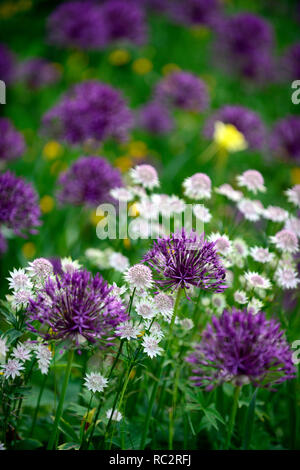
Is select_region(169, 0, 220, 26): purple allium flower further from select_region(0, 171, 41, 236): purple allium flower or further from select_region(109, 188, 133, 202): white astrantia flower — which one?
select_region(0, 171, 41, 236): purple allium flower

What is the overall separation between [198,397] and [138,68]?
3943mm

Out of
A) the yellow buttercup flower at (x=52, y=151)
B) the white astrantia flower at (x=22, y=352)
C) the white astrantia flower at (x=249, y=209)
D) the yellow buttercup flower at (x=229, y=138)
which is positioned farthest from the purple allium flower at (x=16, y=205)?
the yellow buttercup flower at (x=52, y=151)

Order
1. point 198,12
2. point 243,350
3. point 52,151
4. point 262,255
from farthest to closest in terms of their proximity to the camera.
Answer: point 198,12
point 52,151
point 262,255
point 243,350

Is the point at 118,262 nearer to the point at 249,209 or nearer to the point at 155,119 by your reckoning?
the point at 249,209

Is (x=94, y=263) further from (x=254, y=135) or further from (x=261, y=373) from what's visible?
(x=254, y=135)

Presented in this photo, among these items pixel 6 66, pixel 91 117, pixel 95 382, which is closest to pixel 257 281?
pixel 95 382

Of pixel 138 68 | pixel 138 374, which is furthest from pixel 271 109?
pixel 138 374

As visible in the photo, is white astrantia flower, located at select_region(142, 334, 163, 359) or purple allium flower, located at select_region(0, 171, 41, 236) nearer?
white astrantia flower, located at select_region(142, 334, 163, 359)

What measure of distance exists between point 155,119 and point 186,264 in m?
2.78

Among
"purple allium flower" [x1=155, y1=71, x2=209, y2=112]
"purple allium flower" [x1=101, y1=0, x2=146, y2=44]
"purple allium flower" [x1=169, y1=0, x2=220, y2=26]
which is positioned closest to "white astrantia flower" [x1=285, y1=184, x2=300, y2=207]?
"purple allium flower" [x1=155, y1=71, x2=209, y2=112]

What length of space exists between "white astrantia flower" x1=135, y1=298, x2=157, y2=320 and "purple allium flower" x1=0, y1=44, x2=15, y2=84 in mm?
2917

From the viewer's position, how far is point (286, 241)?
4.83 feet

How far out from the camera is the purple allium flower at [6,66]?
3459 mm

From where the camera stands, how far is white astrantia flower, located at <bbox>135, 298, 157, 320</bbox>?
43.6 inches
